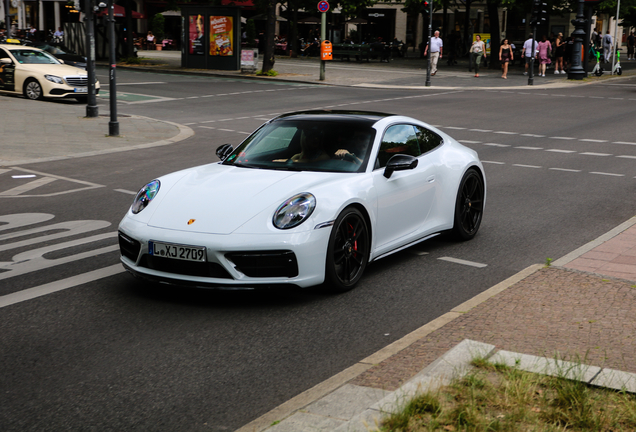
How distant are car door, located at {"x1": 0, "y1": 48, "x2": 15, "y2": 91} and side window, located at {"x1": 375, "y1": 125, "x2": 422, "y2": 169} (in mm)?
19456

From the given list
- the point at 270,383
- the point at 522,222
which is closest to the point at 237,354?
the point at 270,383

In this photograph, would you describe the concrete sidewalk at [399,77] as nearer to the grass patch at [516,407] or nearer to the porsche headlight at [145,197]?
the porsche headlight at [145,197]

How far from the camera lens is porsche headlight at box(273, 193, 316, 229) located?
5.47m

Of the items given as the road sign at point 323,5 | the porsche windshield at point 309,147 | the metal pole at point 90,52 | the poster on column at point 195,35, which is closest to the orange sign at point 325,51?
the road sign at point 323,5

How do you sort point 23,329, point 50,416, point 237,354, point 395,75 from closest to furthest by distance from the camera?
point 50,416, point 237,354, point 23,329, point 395,75

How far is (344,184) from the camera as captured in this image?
593 centimetres

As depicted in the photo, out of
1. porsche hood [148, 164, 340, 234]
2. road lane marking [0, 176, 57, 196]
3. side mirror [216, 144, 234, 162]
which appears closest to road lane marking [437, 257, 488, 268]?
porsche hood [148, 164, 340, 234]

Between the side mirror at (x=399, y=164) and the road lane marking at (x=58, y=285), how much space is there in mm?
2376

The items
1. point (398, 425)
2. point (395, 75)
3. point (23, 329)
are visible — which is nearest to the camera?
point (398, 425)

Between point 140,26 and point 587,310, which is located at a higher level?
point 140,26

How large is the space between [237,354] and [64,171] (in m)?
8.25

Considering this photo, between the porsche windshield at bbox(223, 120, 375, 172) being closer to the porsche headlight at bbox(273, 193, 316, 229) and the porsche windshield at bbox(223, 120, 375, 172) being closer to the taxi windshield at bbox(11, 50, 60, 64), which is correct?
the porsche headlight at bbox(273, 193, 316, 229)

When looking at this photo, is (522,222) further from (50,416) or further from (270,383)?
(50,416)

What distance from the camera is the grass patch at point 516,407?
338 cm
